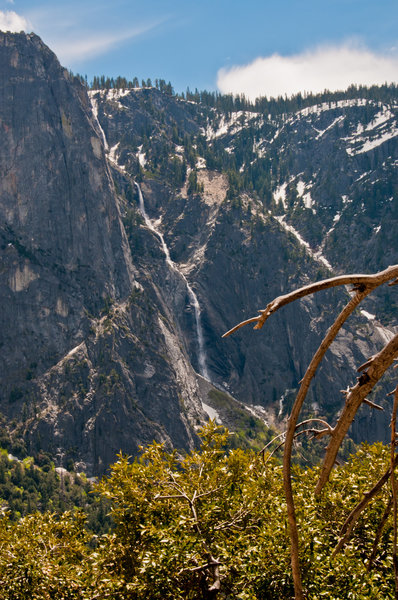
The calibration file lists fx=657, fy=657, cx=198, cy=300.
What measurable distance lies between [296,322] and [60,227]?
77.1 meters

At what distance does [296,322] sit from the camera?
19988 centimetres

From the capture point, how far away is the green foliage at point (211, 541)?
10.4m

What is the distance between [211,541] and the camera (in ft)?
39.0

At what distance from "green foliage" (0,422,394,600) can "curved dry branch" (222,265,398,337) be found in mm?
5349

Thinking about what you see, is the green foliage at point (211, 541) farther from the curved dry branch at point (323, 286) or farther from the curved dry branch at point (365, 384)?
the curved dry branch at point (323, 286)

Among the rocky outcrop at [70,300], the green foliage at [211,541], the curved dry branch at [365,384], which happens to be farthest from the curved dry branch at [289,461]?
the rocky outcrop at [70,300]

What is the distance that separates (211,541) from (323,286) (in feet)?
27.7

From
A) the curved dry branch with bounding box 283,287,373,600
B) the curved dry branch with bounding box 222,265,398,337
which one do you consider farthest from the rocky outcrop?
the curved dry branch with bounding box 222,265,398,337

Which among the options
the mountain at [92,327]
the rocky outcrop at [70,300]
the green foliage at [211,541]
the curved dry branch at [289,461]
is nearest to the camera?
the curved dry branch at [289,461]

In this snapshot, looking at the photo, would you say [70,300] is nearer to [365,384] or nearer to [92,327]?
[92,327]

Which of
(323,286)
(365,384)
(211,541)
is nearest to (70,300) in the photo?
(211,541)

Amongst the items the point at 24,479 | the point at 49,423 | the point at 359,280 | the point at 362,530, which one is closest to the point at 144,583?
the point at 362,530

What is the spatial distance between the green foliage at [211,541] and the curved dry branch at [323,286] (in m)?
5.35

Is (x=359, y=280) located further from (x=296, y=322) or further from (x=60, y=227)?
(x=296, y=322)
